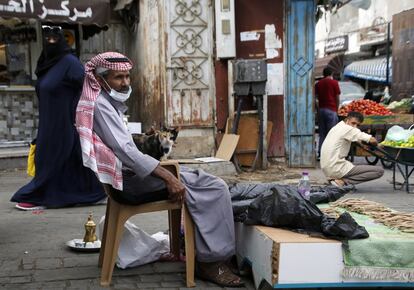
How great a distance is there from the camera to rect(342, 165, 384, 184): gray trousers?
7.70 metres

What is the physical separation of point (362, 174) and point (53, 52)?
4205 mm

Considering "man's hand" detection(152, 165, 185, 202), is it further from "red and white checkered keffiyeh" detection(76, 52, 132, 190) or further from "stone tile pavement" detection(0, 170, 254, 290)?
"stone tile pavement" detection(0, 170, 254, 290)

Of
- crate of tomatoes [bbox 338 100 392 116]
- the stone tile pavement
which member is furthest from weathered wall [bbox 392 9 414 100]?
the stone tile pavement

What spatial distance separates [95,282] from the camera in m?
3.84

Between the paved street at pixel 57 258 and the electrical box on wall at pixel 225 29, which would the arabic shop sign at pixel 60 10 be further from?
the paved street at pixel 57 258

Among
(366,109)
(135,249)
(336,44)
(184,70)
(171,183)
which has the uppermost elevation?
(336,44)

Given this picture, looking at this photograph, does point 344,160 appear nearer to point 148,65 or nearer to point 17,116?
point 148,65

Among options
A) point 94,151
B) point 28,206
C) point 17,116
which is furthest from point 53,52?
point 17,116

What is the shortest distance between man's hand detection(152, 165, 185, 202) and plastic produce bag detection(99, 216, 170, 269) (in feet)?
2.49

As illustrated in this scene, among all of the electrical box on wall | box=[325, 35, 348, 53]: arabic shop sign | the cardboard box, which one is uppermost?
box=[325, 35, 348, 53]: arabic shop sign

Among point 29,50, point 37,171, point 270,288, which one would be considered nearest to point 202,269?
point 270,288

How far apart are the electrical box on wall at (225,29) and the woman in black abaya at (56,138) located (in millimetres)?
3656

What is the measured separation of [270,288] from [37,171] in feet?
12.0

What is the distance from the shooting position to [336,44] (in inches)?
1116
